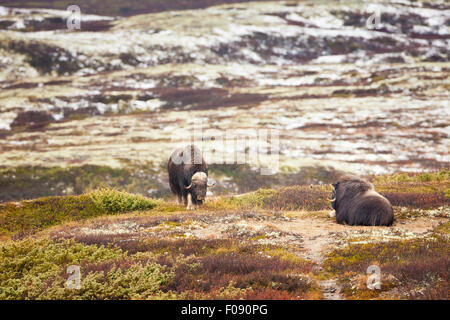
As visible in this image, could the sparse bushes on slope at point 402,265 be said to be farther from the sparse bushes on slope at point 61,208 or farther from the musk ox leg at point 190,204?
the sparse bushes on slope at point 61,208

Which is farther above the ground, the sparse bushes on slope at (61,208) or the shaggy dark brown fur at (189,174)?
the shaggy dark brown fur at (189,174)

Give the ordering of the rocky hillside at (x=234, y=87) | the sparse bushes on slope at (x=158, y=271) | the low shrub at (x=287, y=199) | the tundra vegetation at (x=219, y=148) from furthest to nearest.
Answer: the rocky hillside at (x=234, y=87) → the low shrub at (x=287, y=199) → the tundra vegetation at (x=219, y=148) → the sparse bushes on slope at (x=158, y=271)

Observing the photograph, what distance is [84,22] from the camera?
12494cm

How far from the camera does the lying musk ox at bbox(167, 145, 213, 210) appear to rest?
1939 cm

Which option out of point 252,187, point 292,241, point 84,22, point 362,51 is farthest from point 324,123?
point 84,22

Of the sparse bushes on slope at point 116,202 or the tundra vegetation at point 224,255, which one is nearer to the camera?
the tundra vegetation at point 224,255

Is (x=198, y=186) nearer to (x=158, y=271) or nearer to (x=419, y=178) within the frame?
(x=158, y=271)

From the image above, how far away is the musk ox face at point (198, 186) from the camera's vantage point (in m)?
19.3

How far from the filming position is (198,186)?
1930 cm

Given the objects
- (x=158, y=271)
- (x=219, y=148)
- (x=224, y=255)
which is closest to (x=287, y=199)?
(x=224, y=255)

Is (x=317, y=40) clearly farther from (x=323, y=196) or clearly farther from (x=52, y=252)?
(x=52, y=252)

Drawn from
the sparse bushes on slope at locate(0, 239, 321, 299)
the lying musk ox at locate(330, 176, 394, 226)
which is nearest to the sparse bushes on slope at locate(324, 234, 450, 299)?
the sparse bushes on slope at locate(0, 239, 321, 299)

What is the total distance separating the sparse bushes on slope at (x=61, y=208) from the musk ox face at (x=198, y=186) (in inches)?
98.6

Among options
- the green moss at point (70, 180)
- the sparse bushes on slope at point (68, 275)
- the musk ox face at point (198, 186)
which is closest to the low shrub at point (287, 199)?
the musk ox face at point (198, 186)
